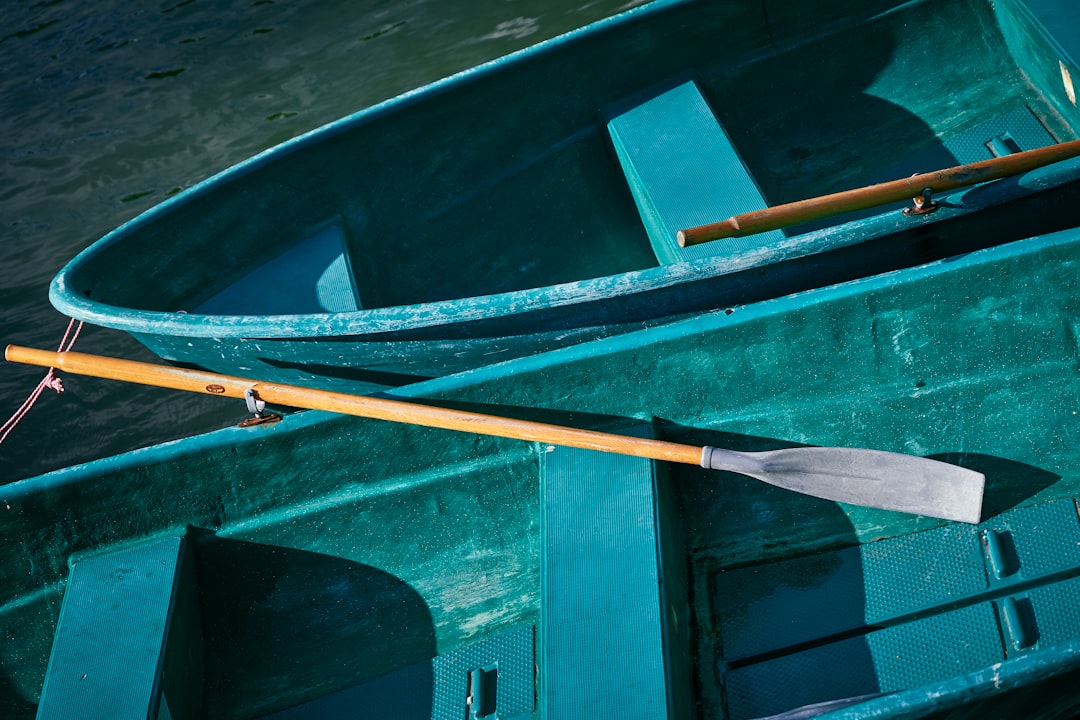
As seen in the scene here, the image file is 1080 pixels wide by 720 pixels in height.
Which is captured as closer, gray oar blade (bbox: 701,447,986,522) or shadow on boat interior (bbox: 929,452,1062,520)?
gray oar blade (bbox: 701,447,986,522)

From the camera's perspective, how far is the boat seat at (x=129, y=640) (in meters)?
3.09

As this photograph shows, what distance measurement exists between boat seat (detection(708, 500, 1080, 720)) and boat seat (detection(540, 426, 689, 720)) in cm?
24

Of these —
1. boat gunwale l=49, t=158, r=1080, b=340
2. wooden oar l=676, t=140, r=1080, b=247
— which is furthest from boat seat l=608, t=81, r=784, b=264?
wooden oar l=676, t=140, r=1080, b=247

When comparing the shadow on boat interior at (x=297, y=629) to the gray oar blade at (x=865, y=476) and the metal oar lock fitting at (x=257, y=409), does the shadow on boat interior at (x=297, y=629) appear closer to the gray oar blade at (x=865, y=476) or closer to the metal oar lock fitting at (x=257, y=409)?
the metal oar lock fitting at (x=257, y=409)

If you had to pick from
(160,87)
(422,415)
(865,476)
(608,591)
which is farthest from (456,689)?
(160,87)

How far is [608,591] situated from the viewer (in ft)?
10.0

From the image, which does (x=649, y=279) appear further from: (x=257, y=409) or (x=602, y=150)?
(x=602, y=150)

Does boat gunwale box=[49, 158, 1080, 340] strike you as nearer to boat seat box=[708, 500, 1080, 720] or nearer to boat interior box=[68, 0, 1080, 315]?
boat interior box=[68, 0, 1080, 315]

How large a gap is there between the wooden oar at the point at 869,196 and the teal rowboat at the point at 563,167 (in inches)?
12.1

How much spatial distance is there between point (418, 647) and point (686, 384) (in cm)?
126

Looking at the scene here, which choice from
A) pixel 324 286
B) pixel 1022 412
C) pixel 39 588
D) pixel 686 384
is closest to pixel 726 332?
pixel 686 384

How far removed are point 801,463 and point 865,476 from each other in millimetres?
195

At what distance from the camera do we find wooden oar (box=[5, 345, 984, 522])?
3.18 meters

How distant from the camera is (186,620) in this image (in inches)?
137
